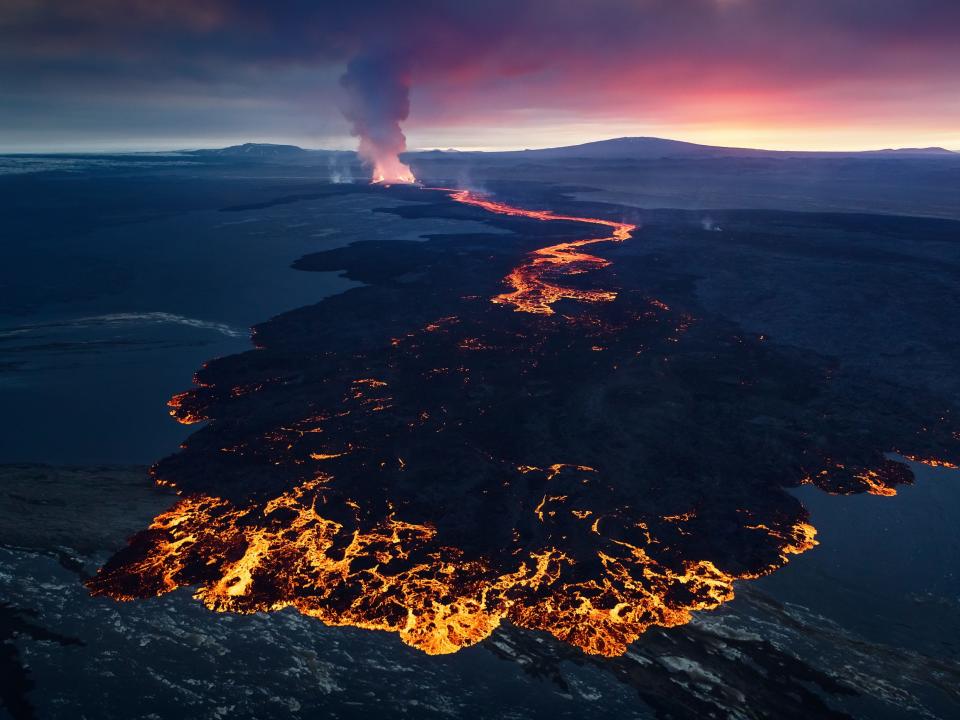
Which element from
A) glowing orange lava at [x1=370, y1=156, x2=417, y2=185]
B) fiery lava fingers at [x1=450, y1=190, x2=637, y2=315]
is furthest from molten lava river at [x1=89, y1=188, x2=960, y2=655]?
glowing orange lava at [x1=370, y1=156, x2=417, y2=185]

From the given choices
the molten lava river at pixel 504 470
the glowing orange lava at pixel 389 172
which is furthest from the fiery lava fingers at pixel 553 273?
the glowing orange lava at pixel 389 172

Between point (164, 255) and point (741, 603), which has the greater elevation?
point (164, 255)

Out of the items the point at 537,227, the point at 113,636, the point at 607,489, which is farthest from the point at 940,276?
the point at 113,636

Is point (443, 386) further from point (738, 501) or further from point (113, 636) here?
point (113, 636)

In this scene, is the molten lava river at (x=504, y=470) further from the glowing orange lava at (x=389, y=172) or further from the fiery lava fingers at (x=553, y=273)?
the glowing orange lava at (x=389, y=172)

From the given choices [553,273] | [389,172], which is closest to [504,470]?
[553,273]
